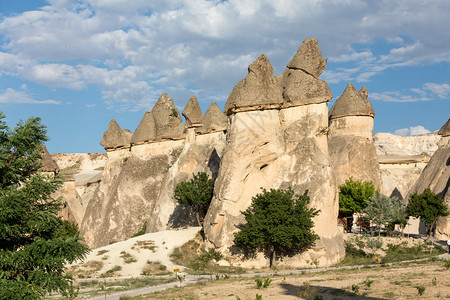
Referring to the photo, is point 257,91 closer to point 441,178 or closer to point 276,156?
point 276,156

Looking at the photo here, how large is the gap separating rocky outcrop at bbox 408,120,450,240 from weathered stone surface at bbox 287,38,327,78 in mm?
12904

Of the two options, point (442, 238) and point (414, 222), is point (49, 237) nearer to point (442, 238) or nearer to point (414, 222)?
point (442, 238)

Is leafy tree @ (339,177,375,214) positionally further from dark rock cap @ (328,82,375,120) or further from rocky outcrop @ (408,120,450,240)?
dark rock cap @ (328,82,375,120)

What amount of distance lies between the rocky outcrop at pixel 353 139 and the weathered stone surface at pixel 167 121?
44.6 ft

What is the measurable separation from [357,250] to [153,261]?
1089 cm

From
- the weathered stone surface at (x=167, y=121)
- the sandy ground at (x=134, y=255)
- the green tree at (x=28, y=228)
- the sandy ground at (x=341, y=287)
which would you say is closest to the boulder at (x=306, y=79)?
the sandy ground at (x=134, y=255)

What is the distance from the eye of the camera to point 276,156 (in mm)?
28359

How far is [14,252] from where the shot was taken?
39.4 ft

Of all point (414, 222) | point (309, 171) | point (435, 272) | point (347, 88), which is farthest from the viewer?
point (347, 88)

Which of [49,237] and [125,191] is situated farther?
[125,191]

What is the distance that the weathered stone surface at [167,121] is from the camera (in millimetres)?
40500

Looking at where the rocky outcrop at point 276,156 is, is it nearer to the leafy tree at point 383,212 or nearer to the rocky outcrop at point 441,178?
the leafy tree at point 383,212

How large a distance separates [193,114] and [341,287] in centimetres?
2479

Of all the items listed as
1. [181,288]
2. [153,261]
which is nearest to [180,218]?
[153,261]
